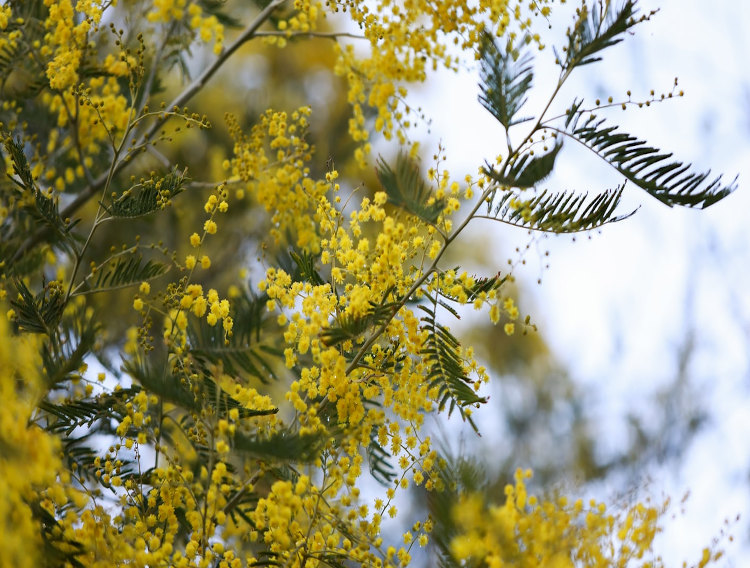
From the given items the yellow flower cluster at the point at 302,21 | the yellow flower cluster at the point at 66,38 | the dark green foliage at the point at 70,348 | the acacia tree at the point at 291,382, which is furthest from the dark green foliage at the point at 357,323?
the yellow flower cluster at the point at 302,21

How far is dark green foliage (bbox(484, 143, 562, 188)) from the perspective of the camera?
4.34ft

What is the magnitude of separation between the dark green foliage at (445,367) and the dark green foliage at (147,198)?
559mm

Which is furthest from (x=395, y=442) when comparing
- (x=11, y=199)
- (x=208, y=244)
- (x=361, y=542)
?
(x=208, y=244)

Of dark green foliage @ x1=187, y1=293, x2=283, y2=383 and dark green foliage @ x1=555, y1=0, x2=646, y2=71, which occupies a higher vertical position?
dark green foliage @ x1=555, y1=0, x2=646, y2=71

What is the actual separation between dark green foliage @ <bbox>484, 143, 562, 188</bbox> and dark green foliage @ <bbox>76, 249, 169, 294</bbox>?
27.8 inches

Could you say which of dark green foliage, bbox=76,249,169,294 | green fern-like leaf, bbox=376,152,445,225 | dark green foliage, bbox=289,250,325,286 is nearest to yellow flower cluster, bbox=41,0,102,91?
dark green foliage, bbox=76,249,169,294

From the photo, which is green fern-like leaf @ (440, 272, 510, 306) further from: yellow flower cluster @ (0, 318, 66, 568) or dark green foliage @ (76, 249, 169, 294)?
yellow flower cluster @ (0, 318, 66, 568)

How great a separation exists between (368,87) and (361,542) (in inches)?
60.3

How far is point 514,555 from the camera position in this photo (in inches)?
50.2

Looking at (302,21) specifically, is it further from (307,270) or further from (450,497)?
(450,497)

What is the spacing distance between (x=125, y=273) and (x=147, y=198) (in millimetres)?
163

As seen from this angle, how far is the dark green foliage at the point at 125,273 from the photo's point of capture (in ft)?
5.45

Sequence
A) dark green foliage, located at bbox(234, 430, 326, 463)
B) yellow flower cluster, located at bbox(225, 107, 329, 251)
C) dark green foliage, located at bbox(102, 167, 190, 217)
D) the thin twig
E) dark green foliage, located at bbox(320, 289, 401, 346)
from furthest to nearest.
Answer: yellow flower cluster, located at bbox(225, 107, 329, 251)
the thin twig
dark green foliage, located at bbox(102, 167, 190, 217)
dark green foliage, located at bbox(320, 289, 401, 346)
dark green foliage, located at bbox(234, 430, 326, 463)

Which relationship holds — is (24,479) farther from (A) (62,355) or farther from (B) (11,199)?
(B) (11,199)
